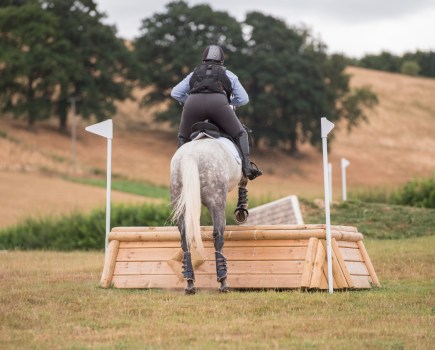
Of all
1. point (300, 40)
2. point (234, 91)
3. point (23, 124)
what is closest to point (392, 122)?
point (300, 40)

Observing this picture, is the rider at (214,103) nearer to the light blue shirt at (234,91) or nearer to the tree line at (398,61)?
the light blue shirt at (234,91)

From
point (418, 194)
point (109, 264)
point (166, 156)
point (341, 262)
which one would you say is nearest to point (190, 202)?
point (109, 264)

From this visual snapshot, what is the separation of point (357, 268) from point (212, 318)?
3739 millimetres

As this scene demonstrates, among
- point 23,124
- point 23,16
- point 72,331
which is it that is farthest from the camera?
point 23,124

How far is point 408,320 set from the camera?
938cm

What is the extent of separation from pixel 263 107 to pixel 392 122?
29.2 metres

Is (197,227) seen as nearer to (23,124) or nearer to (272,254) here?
(272,254)

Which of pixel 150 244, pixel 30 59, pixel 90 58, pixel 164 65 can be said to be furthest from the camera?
pixel 164 65

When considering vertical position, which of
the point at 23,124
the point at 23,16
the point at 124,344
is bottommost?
the point at 124,344

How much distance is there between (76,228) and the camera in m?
28.0

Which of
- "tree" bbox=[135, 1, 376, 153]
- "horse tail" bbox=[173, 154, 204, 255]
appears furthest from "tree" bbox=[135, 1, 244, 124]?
"horse tail" bbox=[173, 154, 204, 255]

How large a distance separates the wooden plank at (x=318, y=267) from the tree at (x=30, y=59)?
58.4 meters

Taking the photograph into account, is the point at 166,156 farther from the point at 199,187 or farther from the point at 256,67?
the point at 199,187

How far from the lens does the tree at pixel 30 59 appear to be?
69.0 m
